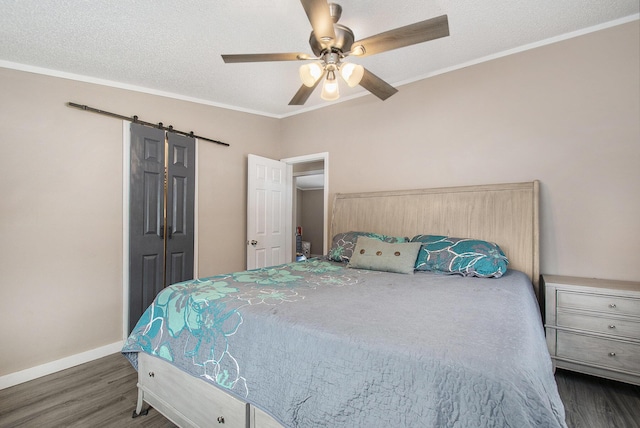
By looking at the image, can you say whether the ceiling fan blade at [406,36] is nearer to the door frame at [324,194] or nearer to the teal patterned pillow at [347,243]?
the teal patterned pillow at [347,243]

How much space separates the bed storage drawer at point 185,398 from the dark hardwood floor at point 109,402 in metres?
0.23

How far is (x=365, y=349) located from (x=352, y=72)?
158 centimetres

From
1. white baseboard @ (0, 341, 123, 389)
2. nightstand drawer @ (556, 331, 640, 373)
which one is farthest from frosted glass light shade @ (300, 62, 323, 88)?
white baseboard @ (0, 341, 123, 389)

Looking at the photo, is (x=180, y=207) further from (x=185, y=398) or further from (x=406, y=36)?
(x=406, y=36)

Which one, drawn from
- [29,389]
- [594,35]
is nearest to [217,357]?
[29,389]

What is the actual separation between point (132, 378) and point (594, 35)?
454 centimetres

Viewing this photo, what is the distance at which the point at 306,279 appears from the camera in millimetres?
2104

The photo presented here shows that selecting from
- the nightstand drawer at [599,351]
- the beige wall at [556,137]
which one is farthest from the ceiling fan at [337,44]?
the nightstand drawer at [599,351]

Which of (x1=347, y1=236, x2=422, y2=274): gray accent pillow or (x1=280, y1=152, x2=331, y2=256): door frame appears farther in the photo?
(x1=280, y1=152, x2=331, y2=256): door frame

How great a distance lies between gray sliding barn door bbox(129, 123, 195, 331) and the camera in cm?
294

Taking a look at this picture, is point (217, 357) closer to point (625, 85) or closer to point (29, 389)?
point (29, 389)

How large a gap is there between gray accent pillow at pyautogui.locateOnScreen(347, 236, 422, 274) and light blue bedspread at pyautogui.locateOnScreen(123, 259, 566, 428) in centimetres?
43

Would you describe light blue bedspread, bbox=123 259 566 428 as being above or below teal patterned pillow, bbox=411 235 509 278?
below

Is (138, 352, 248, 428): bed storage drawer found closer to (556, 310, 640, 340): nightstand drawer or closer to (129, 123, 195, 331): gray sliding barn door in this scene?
(129, 123, 195, 331): gray sliding barn door
